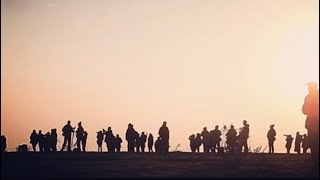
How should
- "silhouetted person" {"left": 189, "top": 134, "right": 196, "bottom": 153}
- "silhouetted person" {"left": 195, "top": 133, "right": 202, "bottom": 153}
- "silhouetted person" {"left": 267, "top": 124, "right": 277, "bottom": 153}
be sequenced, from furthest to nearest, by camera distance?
"silhouetted person" {"left": 189, "top": 134, "right": 196, "bottom": 153}
"silhouetted person" {"left": 195, "top": 133, "right": 202, "bottom": 153}
"silhouetted person" {"left": 267, "top": 124, "right": 277, "bottom": 153}

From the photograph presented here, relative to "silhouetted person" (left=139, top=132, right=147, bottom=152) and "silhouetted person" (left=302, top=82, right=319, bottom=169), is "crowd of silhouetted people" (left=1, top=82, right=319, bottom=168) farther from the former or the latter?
"silhouetted person" (left=302, top=82, right=319, bottom=169)

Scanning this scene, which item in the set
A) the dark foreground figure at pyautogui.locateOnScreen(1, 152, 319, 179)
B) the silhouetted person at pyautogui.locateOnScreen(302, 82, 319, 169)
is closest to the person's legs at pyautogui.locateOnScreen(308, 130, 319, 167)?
the silhouetted person at pyautogui.locateOnScreen(302, 82, 319, 169)

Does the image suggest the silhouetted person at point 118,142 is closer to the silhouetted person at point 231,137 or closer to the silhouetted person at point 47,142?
the silhouetted person at point 47,142

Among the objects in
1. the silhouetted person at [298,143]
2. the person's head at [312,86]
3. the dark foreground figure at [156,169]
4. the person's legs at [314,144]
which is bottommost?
the dark foreground figure at [156,169]

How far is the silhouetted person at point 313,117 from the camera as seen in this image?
1566cm

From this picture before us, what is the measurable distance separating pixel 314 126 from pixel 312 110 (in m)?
0.46

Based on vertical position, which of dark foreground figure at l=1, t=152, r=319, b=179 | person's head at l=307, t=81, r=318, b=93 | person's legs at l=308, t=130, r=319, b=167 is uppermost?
person's head at l=307, t=81, r=318, b=93

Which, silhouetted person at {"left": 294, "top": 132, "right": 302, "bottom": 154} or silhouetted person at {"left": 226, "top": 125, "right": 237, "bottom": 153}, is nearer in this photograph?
silhouetted person at {"left": 226, "top": 125, "right": 237, "bottom": 153}

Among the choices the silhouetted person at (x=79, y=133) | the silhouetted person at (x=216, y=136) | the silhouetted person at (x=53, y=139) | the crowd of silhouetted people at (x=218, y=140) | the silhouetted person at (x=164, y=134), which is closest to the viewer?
the silhouetted person at (x=164, y=134)

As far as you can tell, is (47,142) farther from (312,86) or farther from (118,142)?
(312,86)

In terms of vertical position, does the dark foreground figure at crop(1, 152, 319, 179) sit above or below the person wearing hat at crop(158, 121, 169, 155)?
below

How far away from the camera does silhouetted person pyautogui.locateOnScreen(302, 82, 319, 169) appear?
1566 cm

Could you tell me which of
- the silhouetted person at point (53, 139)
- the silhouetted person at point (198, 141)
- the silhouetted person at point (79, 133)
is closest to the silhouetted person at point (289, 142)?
the silhouetted person at point (198, 141)

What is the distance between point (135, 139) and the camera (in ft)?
117
